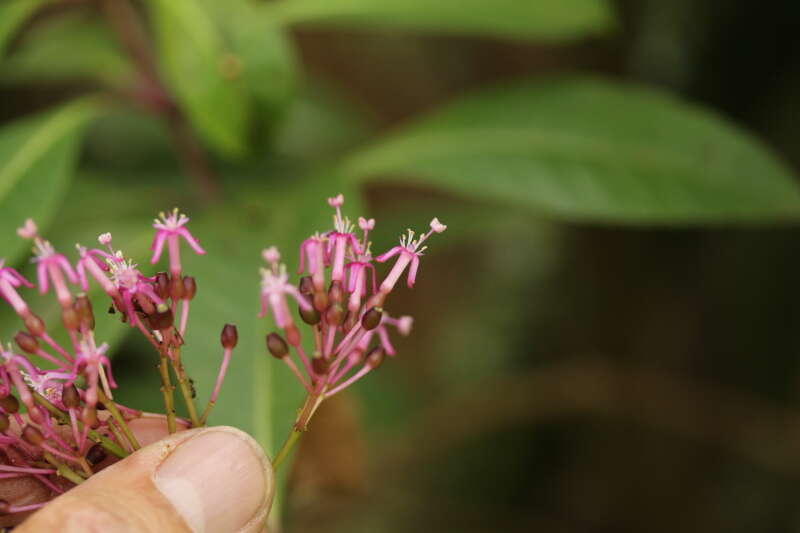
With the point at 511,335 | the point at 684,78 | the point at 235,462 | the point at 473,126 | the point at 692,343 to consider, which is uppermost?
the point at 684,78

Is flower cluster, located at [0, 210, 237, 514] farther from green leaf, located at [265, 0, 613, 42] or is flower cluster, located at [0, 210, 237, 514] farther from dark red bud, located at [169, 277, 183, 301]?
green leaf, located at [265, 0, 613, 42]

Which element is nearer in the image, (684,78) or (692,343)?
(684,78)

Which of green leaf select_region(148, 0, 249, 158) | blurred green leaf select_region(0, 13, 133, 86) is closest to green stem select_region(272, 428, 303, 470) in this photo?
green leaf select_region(148, 0, 249, 158)

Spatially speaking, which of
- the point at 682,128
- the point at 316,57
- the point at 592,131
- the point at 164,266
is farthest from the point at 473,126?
the point at 316,57

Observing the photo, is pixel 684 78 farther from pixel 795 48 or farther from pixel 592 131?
pixel 592 131

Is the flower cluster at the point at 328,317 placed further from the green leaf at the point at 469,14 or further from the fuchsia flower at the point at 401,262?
the green leaf at the point at 469,14

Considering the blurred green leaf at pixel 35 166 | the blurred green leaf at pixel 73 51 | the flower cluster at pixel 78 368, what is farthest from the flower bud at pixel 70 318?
the blurred green leaf at pixel 73 51
